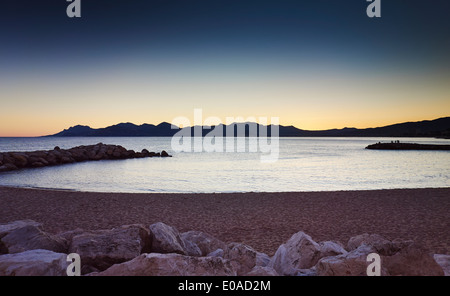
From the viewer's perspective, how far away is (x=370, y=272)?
3.33 meters

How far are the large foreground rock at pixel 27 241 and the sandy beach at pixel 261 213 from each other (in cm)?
424

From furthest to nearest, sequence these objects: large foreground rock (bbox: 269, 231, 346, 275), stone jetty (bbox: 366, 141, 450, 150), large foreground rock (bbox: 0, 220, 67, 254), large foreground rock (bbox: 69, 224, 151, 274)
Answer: stone jetty (bbox: 366, 141, 450, 150)
large foreground rock (bbox: 269, 231, 346, 275)
large foreground rock (bbox: 0, 220, 67, 254)
large foreground rock (bbox: 69, 224, 151, 274)

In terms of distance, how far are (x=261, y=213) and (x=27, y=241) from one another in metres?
7.83

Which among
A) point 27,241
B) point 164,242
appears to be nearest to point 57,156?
point 27,241

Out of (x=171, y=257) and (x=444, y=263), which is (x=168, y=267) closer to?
(x=171, y=257)

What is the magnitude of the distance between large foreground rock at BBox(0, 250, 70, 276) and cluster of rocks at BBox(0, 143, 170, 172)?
3030 cm

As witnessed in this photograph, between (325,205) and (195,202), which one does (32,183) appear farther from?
(325,205)

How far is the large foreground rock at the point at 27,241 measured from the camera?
4.12 m

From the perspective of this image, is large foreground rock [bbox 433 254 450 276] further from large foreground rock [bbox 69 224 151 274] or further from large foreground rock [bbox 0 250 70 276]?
large foreground rock [bbox 0 250 70 276]

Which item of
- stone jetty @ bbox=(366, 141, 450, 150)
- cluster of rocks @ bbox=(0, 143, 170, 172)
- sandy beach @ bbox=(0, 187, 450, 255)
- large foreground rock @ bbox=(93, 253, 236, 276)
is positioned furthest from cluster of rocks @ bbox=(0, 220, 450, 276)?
stone jetty @ bbox=(366, 141, 450, 150)

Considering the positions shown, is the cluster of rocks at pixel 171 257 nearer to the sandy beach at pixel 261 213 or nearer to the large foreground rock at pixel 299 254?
the large foreground rock at pixel 299 254

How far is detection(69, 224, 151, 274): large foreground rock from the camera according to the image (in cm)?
387

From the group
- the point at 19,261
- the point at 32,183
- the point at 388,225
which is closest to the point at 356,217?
the point at 388,225

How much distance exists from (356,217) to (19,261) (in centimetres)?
966
